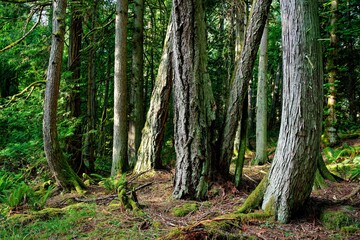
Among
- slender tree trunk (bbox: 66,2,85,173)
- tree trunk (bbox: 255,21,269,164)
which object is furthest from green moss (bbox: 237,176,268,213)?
slender tree trunk (bbox: 66,2,85,173)

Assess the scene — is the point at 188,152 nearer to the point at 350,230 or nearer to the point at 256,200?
the point at 256,200

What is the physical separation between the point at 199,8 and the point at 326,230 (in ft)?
12.0

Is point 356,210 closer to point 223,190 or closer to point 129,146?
point 223,190

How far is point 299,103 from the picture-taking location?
3283 millimetres

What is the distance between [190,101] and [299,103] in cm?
181

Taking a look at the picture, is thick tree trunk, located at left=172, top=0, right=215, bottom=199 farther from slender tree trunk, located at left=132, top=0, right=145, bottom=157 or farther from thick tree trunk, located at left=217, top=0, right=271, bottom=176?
slender tree trunk, located at left=132, top=0, right=145, bottom=157

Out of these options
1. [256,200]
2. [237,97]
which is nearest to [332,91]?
[237,97]

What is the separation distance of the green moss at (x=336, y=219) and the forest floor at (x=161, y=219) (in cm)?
3

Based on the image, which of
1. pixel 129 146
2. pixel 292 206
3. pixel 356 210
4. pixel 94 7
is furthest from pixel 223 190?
pixel 94 7

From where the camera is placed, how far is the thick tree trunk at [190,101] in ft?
15.1

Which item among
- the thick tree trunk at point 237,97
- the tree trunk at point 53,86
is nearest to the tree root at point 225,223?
the thick tree trunk at point 237,97

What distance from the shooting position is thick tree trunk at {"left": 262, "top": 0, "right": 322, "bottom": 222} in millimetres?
3240

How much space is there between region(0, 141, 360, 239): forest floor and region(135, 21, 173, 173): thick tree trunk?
1729 mm

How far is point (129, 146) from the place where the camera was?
834cm
